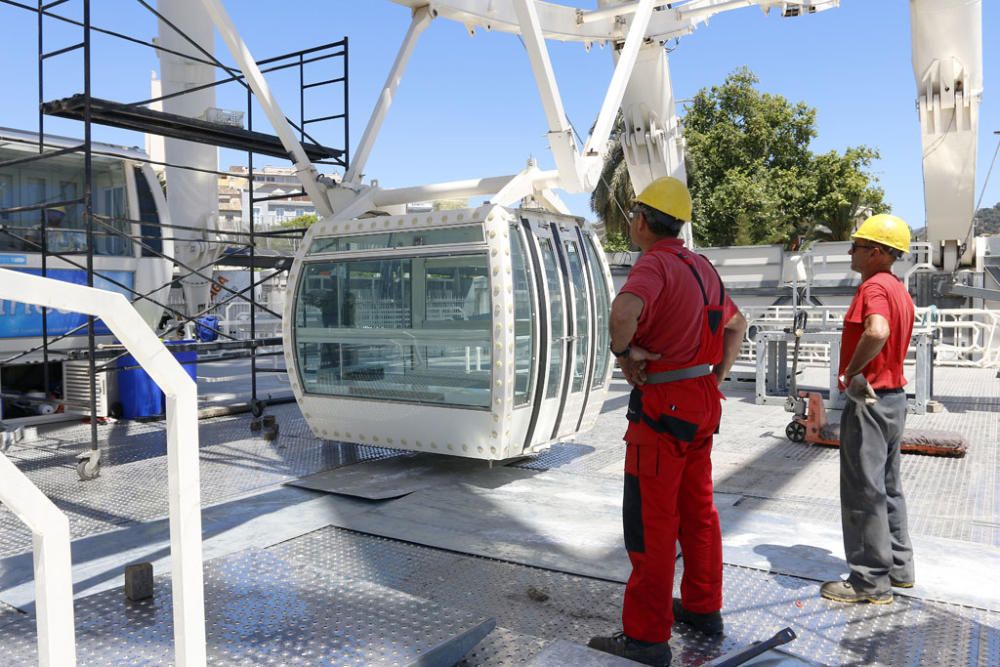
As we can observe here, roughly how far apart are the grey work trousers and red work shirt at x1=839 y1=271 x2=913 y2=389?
0.35 ft

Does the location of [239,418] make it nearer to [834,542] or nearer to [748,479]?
[748,479]

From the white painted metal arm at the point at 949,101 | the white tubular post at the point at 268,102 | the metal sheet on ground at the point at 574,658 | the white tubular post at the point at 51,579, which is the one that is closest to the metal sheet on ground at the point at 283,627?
the metal sheet on ground at the point at 574,658

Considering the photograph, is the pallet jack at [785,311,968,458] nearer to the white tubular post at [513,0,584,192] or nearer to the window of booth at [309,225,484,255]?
the white tubular post at [513,0,584,192]

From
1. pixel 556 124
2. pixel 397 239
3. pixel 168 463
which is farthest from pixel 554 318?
pixel 168 463

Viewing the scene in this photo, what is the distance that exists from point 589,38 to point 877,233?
25.4ft

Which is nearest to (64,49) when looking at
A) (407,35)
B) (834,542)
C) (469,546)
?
(407,35)

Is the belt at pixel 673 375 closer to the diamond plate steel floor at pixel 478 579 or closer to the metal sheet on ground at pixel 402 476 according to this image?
the diamond plate steel floor at pixel 478 579

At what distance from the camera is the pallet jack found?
7.28 metres

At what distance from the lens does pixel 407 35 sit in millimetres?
8750

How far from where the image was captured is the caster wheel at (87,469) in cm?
666

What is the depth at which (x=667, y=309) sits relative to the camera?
133 inches

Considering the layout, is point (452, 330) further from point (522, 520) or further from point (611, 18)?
point (611, 18)

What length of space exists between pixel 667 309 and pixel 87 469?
17.7ft

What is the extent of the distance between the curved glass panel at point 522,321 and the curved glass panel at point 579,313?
24.7 inches
